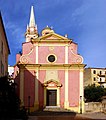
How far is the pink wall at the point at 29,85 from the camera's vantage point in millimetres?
39438

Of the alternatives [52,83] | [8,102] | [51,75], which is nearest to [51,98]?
[52,83]

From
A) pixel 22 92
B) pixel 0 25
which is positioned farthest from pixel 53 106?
pixel 0 25

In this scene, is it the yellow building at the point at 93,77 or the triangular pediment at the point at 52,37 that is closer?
the triangular pediment at the point at 52,37

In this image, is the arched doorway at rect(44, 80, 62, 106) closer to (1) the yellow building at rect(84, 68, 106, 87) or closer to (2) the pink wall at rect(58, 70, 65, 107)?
(2) the pink wall at rect(58, 70, 65, 107)

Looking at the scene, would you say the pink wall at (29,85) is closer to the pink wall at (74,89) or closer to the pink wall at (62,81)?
the pink wall at (62,81)

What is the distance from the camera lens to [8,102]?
1734cm

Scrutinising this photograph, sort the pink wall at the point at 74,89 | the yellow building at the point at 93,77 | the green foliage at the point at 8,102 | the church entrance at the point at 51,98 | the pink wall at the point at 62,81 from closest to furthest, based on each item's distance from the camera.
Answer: the green foliage at the point at 8,102, the pink wall at the point at 74,89, the pink wall at the point at 62,81, the church entrance at the point at 51,98, the yellow building at the point at 93,77

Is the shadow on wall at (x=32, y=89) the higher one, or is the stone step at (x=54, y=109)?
the shadow on wall at (x=32, y=89)

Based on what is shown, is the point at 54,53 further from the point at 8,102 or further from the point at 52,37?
the point at 8,102

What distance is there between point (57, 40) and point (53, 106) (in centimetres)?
890

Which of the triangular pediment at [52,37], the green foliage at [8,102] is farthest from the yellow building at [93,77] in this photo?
the green foliage at [8,102]

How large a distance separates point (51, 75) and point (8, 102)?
22878 millimetres

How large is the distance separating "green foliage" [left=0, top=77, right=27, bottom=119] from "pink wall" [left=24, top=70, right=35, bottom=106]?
20135 millimetres

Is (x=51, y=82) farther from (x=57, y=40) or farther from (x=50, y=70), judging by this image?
(x=57, y=40)
